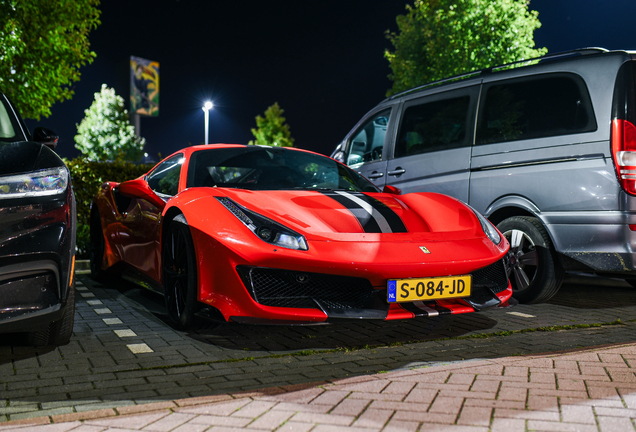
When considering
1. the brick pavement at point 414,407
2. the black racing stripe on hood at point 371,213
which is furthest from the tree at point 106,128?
the brick pavement at point 414,407

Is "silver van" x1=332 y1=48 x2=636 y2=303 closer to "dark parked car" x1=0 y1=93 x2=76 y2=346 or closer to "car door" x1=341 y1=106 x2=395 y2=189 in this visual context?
"car door" x1=341 y1=106 x2=395 y2=189

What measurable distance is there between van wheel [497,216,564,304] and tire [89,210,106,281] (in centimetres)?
380

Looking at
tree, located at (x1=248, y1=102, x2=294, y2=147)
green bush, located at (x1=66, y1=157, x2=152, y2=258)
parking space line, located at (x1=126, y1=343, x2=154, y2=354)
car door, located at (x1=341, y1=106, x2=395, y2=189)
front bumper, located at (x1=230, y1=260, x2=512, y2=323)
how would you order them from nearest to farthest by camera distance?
front bumper, located at (x1=230, y1=260, x2=512, y2=323) → parking space line, located at (x1=126, y1=343, x2=154, y2=354) → car door, located at (x1=341, y1=106, x2=395, y2=189) → green bush, located at (x1=66, y1=157, x2=152, y2=258) → tree, located at (x1=248, y1=102, x2=294, y2=147)

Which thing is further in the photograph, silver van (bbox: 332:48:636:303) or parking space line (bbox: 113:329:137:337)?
silver van (bbox: 332:48:636:303)

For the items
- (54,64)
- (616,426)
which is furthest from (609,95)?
(54,64)

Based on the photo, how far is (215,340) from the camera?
3.94m

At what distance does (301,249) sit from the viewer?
352 centimetres

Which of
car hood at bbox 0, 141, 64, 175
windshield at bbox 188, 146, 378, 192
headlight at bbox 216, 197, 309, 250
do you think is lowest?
headlight at bbox 216, 197, 309, 250

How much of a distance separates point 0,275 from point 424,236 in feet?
7.78

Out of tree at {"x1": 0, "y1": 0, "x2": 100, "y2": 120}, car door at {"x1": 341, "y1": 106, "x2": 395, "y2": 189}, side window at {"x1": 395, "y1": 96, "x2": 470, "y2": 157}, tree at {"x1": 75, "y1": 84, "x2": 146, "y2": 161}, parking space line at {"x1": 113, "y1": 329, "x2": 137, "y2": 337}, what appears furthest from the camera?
tree at {"x1": 75, "y1": 84, "x2": 146, "y2": 161}

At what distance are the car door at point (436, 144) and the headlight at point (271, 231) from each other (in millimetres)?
2772

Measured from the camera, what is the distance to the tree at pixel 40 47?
12289mm

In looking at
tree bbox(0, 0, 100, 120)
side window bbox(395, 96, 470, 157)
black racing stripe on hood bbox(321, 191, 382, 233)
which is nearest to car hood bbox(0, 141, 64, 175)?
black racing stripe on hood bbox(321, 191, 382, 233)

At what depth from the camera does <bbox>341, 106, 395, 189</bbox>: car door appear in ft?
23.6
